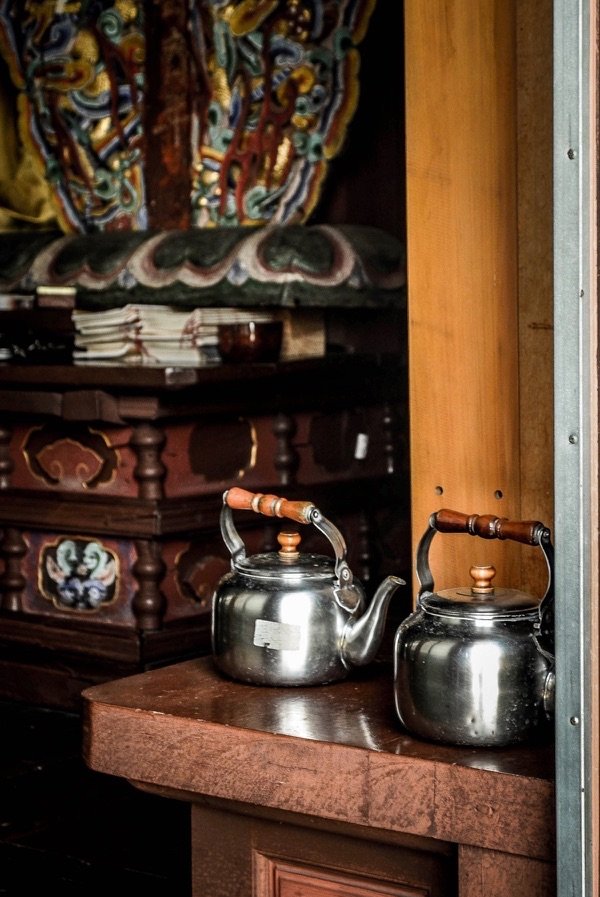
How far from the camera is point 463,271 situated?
1854 millimetres

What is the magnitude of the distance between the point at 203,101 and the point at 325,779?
327 cm

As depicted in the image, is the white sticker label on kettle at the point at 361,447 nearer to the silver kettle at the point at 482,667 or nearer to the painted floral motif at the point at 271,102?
the painted floral motif at the point at 271,102

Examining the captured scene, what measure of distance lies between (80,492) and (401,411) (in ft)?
Answer: 3.72

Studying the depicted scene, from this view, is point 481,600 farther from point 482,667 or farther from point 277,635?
point 277,635

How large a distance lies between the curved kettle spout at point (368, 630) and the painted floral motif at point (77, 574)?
211 centimetres

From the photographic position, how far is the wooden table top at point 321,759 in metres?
1.54

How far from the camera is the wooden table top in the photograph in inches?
60.8

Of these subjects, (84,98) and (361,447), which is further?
(84,98)

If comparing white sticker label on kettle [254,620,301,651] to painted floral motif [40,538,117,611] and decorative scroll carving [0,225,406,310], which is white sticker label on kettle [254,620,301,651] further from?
decorative scroll carving [0,225,406,310]


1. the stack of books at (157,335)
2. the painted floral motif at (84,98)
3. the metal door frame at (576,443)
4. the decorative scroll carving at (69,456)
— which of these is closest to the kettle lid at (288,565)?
the metal door frame at (576,443)

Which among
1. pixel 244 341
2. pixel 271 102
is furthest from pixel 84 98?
pixel 244 341

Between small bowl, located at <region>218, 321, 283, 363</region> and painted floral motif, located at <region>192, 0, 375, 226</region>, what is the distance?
51cm

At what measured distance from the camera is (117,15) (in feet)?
15.3

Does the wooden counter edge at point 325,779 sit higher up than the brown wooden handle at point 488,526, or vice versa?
the brown wooden handle at point 488,526
